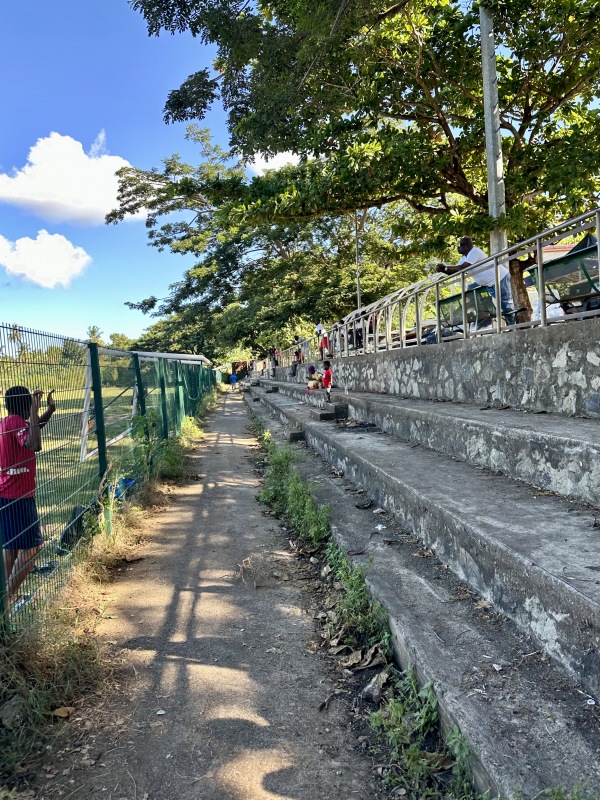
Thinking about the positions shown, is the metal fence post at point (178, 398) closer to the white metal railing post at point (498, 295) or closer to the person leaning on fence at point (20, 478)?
the white metal railing post at point (498, 295)

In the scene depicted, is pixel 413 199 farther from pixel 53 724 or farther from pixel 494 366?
pixel 53 724

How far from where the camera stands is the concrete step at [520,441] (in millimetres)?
3062

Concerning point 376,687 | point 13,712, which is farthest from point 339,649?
point 13,712

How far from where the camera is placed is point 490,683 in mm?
2125

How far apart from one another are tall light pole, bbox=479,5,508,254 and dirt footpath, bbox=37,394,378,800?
6476mm

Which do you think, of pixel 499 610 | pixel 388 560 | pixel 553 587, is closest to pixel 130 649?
pixel 388 560

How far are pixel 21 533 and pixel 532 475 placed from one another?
3214 millimetres

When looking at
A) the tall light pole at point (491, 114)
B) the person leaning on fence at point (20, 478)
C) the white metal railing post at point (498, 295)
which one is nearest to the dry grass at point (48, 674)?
the person leaning on fence at point (20, 478)

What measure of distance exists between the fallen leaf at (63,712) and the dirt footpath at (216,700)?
0.13 meters

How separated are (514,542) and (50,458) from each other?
3.07m

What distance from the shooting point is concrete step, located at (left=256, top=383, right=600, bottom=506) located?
3.06 meters

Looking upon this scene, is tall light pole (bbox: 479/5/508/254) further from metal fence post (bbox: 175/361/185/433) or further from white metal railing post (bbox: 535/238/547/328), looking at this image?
metal fence post (bbox: 175/361/185/433)

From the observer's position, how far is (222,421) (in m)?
18.1

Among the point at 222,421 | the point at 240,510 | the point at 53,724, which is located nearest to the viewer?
the point at 53,724
